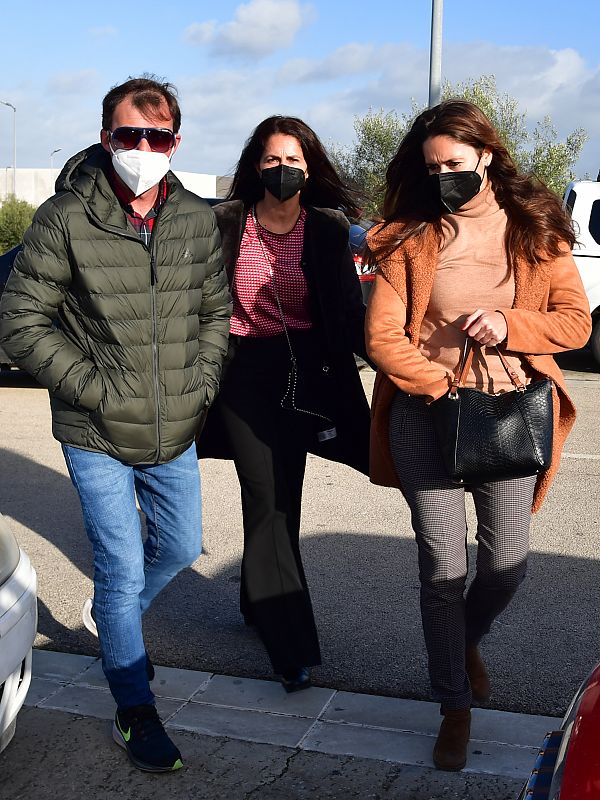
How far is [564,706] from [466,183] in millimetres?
1795

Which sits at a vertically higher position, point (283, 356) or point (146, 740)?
point (283, 356)

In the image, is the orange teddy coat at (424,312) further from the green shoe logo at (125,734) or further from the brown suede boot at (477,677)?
the green shoe logo at (125,734)

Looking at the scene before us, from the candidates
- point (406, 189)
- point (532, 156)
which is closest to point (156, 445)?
point (406, 189)

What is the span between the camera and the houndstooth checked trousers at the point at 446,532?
3.29 m

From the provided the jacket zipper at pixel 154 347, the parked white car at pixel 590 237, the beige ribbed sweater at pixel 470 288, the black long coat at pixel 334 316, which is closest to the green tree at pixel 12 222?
the parked white car at pixel 590 237

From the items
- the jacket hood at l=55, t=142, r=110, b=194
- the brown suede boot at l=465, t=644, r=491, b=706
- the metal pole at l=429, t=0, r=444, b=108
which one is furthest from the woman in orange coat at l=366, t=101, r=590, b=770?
the metal pole at l=429, t=0, r=444, b=108

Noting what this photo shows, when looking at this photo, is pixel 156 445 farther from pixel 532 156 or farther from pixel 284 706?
pixel 532 156

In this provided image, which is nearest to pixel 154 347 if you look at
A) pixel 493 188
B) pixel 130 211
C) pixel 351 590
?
pixel 130 211

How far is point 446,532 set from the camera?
330 centimetres

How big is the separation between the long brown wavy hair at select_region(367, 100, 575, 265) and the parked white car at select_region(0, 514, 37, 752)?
1.46 metres

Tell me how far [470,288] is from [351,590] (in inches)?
78.8

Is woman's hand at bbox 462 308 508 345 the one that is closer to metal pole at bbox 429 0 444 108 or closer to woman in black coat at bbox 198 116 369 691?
woman in black coat at bbox 198 116 369 691

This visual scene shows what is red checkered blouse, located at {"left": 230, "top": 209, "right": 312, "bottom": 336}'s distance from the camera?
3.90 m

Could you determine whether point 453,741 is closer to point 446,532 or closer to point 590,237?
point 446,532
